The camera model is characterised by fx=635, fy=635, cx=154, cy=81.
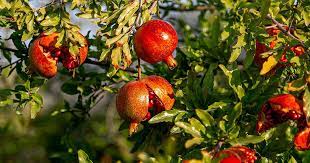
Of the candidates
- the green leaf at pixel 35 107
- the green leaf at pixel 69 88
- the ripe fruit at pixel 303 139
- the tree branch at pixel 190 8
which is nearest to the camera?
the ripe fruit at pixel 303 139

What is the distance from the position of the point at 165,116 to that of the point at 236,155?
426 millimetres

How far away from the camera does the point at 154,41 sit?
183 cm

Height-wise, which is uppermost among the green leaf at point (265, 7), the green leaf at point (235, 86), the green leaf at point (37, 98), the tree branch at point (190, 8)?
the green leaf at point (265, 7)

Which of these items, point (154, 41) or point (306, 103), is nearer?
point (306, 103)

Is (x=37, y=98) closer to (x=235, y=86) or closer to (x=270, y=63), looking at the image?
(x=235, y=86)

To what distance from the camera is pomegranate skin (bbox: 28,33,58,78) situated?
204 cm

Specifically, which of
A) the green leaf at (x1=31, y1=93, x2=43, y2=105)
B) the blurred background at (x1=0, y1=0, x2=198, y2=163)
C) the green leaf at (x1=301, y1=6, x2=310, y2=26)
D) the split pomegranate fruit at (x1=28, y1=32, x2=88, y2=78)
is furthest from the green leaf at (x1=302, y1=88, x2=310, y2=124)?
the blurred background at (x1=0, y1=0, x2=198, y2=163)

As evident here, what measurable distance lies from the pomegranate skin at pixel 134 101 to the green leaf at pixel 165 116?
4cm

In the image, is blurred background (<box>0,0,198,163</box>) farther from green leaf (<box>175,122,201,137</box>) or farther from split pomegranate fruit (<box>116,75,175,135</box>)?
green leaf (<box>175,122,201,137</box>)

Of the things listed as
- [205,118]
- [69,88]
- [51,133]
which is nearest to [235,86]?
[205,118]

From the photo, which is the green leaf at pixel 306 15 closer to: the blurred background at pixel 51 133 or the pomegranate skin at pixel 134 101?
the pomegranate skin at pixel 134 101

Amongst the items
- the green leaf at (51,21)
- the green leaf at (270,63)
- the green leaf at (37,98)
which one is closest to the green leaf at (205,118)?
the green leaf at (270,63)

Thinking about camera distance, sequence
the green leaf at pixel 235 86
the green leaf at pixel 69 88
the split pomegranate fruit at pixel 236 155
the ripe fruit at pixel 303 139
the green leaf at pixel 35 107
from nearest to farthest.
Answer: the split pomegranate fruit at pixel 236 155, the ripe fruit at pixel 303 139, the green leaf at pixel 235 86, the green leaf at pixel 35 107, the green leaf at pixel 69 88

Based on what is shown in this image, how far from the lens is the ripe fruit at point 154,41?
1.83m
